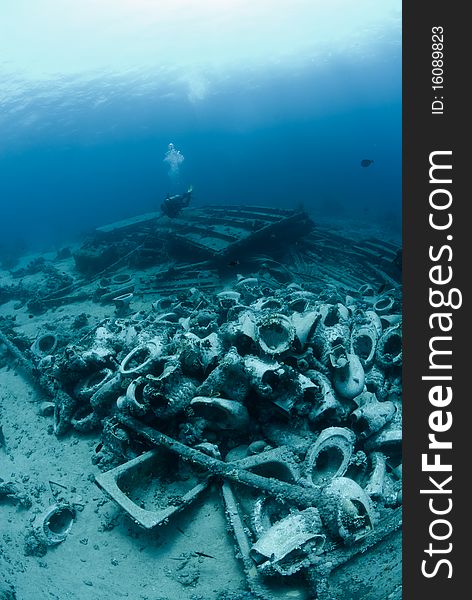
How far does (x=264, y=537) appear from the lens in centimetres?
328

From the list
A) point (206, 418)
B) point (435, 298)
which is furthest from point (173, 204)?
point (435, 298)

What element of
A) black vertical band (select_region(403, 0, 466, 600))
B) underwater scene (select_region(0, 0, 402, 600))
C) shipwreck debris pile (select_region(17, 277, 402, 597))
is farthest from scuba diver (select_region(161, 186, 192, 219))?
black vertical band (select_region(403, 0, 466, 600))

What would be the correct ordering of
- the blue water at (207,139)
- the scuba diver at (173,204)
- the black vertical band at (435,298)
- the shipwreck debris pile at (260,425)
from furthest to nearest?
1. the blue water at (207,139)
2. the scuba diver at (173,204)
3. the shipwreck debris pile at (260,425)
4. the black vertical band at (435,298)

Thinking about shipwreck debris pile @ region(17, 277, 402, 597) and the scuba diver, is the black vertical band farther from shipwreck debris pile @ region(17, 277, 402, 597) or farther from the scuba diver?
the scuba diver

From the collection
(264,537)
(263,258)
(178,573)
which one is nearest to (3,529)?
(178,573)

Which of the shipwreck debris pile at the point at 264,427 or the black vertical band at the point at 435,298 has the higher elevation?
the black vertical band at the point at 435,298

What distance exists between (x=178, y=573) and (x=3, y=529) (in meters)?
2.56

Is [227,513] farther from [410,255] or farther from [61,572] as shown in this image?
[410,255]

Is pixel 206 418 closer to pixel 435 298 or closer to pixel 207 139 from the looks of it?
pixel 435 298

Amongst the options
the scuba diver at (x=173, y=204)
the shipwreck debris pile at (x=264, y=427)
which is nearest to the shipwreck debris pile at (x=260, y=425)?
the shipwreck debris pile at (x=264, y=427)

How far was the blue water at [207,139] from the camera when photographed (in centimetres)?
4669

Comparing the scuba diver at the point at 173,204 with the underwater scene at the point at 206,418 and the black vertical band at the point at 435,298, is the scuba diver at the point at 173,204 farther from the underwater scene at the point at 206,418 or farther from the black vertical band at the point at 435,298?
the black vertical band at the point at 435,298

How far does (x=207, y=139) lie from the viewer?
450ft

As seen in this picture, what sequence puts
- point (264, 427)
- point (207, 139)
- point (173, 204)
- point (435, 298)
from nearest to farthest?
point (435, 298)
point (264, 427)
point (173, 204)
point (207, 139)
